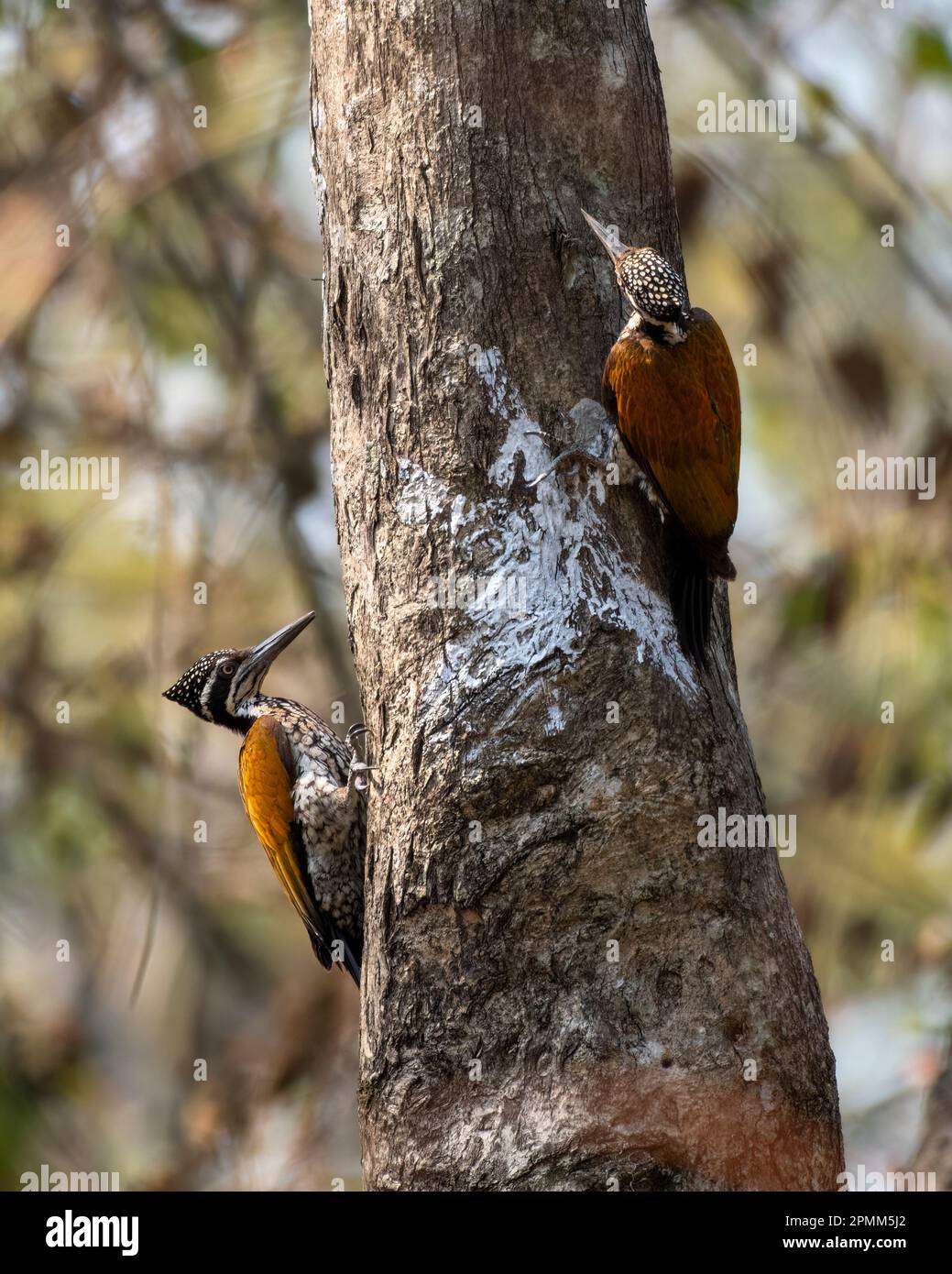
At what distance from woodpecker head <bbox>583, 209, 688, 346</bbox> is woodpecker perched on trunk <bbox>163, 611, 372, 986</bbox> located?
5.11 feet

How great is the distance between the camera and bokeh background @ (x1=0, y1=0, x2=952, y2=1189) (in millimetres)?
6410

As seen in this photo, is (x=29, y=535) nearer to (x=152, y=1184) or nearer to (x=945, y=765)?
(x=152, y=1184)

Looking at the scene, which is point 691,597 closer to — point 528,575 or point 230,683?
point 528,575

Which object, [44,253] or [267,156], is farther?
[267,156]

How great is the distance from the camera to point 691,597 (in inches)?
138

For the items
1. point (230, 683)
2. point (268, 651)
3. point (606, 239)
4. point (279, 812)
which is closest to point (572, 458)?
point (606, 239)

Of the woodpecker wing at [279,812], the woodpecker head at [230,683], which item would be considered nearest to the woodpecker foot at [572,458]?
the woodpecker wing at [279,812]

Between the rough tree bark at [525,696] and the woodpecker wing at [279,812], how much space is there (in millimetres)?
1010

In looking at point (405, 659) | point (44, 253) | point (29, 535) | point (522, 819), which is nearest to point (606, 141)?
point (405, 659)

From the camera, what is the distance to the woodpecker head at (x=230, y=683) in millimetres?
4984

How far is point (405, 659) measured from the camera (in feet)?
11.2

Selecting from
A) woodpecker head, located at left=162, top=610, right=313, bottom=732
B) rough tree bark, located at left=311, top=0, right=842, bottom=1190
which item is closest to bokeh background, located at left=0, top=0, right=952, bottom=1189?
woodpecker head, located at left=162, top=610, right=313, bottom=732

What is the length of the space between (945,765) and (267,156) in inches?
182

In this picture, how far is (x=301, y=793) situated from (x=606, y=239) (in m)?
2.01
